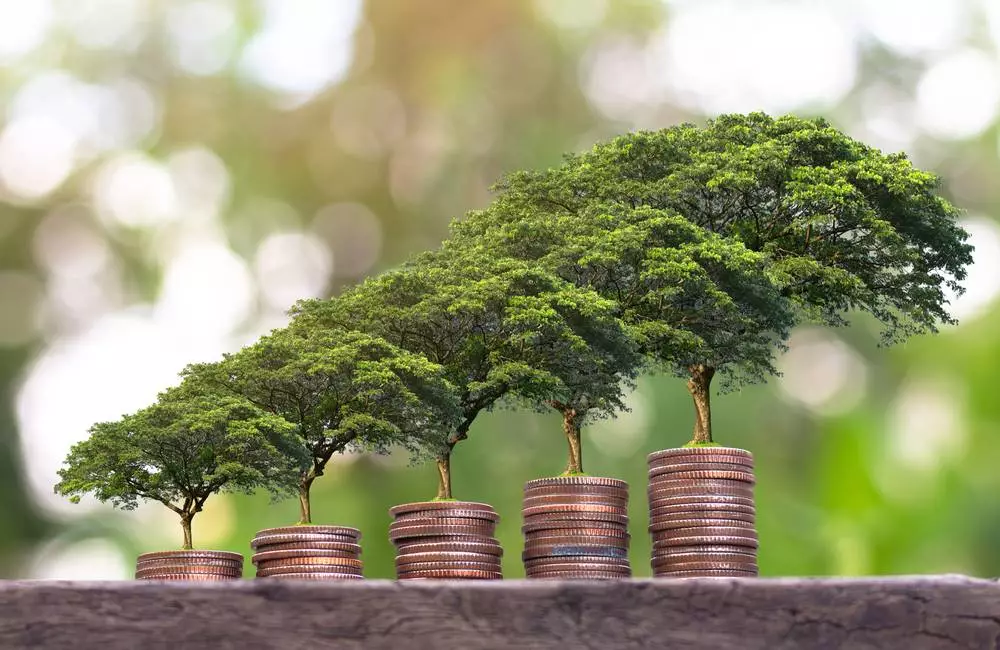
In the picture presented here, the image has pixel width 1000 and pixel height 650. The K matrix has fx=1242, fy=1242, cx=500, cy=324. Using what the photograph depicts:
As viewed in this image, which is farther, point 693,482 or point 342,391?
point 342,391

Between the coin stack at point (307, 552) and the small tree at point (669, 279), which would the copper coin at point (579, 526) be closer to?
the coin stack at point (307, 552)

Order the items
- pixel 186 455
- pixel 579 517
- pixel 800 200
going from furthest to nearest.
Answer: pixel 800 200 → pixel 186 455 → pixel 579 517

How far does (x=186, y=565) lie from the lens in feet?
→ 49.2

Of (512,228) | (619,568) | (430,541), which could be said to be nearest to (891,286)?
(512,228)

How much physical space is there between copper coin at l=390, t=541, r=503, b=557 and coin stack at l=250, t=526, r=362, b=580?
0.77 m

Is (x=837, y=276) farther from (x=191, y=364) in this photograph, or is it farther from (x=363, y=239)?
(x=363, y=239)

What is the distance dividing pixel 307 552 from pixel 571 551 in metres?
3.02

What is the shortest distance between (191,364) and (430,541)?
5.18 metres

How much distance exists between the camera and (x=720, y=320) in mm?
17047

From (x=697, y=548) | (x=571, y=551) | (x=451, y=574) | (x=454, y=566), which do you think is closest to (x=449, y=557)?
(x=454, y=566)

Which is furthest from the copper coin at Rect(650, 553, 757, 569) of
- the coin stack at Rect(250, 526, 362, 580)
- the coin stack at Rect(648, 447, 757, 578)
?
the coin stack at Rect(250, 526, 362, 580)

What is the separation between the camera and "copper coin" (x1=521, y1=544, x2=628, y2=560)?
1414cm

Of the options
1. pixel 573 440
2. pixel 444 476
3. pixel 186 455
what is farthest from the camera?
pixel 573 440

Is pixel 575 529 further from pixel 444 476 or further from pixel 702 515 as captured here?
pixel 444 476
